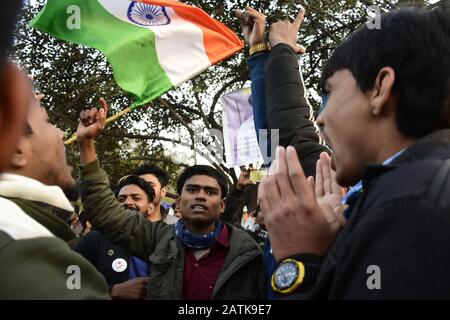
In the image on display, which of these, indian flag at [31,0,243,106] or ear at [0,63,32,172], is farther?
indian flag at [31,0,243,106]

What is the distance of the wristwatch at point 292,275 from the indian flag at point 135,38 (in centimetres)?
305

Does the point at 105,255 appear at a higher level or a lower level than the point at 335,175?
lower

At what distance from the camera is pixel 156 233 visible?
3.22 metres

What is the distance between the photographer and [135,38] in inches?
168

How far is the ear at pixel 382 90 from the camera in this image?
4.16 ft

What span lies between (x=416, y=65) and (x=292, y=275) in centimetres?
57

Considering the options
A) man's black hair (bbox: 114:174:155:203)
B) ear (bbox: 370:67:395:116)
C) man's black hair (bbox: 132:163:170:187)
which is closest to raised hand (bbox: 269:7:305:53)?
ear (bbox: 370:67:395:116)

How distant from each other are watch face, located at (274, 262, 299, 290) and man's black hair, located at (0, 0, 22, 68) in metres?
0.82

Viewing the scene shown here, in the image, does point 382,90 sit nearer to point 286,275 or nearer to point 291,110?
point 286,275

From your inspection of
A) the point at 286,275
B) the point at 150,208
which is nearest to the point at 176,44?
the point at 150,208

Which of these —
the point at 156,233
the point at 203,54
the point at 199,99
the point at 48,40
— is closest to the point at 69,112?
the point at 48,40

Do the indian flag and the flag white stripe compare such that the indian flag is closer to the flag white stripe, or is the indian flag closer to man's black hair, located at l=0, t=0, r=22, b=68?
the flag white stripe

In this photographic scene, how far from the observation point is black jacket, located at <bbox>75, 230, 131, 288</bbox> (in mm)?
3611

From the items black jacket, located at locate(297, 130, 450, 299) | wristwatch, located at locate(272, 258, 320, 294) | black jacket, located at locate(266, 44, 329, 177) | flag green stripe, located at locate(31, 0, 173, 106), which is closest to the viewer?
black jacket, located at locate(297, 130, 450, 299)
